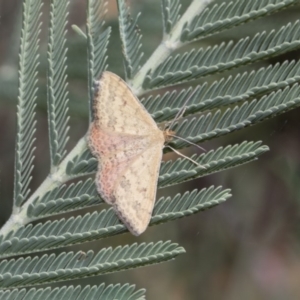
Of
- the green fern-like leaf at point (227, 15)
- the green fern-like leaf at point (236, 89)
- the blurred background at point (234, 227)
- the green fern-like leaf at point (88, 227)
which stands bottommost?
the blurred background at point (234, 227)

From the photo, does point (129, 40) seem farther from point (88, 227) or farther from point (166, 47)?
point (88, 227)

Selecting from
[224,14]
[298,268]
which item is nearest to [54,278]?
[224,14]

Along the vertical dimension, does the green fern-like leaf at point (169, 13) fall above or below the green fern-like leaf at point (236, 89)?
above

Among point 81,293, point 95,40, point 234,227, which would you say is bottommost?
point 234,227

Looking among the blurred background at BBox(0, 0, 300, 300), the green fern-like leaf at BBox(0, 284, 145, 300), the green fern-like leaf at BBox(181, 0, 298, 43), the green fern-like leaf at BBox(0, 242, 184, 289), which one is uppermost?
the green fern-like leaf at BBox(181, 0, 298, 43)

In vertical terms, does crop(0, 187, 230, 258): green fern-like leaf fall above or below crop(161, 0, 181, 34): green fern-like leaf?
below

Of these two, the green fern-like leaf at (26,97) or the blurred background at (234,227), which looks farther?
the blurred background at (234,227)

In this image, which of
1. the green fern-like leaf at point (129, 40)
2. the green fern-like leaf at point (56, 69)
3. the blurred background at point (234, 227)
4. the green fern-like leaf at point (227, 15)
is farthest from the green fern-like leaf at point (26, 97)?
the blurred background at point (234, 227)

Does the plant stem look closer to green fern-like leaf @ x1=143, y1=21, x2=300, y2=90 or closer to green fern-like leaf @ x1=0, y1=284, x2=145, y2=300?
green fern-like leaf @ x1=143, y1=21, x2=300, y2=90

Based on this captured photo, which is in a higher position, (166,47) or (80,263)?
(166,47)

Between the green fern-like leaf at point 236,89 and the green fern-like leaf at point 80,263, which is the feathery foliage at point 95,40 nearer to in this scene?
the green fern-like leaf at point 236,89

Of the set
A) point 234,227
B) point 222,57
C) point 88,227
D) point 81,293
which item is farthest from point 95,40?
point 234,227

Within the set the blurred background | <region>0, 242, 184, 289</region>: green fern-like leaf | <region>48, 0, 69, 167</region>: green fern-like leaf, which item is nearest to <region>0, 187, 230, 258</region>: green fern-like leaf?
<region>0, 242, 184, 289</region>: green fern-like leaf
